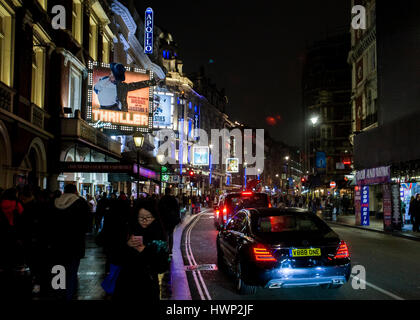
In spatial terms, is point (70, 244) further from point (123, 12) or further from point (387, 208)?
point (123, 12)

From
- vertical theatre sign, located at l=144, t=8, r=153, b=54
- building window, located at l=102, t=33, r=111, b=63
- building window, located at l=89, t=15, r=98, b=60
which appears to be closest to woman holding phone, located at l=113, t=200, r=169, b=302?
building window, located at l=89, t=15, r=98, b=60

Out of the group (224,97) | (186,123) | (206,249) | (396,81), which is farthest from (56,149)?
(224,97)

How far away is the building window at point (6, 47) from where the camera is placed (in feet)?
51.2

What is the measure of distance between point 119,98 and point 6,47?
11.1 m

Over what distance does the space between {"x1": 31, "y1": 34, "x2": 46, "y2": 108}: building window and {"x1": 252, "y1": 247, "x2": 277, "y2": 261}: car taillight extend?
49.2 ft

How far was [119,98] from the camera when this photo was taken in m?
26.8

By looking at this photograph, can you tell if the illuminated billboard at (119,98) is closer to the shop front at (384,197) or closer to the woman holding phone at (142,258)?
the shop front at (384,197)

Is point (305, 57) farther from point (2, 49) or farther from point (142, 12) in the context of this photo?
point (2, 49)

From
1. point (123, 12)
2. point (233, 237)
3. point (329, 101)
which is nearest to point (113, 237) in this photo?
point (233, 237)

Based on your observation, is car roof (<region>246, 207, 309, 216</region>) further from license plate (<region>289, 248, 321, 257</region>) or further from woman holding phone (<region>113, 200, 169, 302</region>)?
woman holding phone (<region>113, 200, 169, 302</region>)

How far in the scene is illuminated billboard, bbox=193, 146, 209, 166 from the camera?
67.4 metres

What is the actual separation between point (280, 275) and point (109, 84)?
68.5 ft

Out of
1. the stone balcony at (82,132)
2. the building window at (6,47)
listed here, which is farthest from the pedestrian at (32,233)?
the stone balcony at (82,132)

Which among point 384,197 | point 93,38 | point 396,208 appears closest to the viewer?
point 396,208
